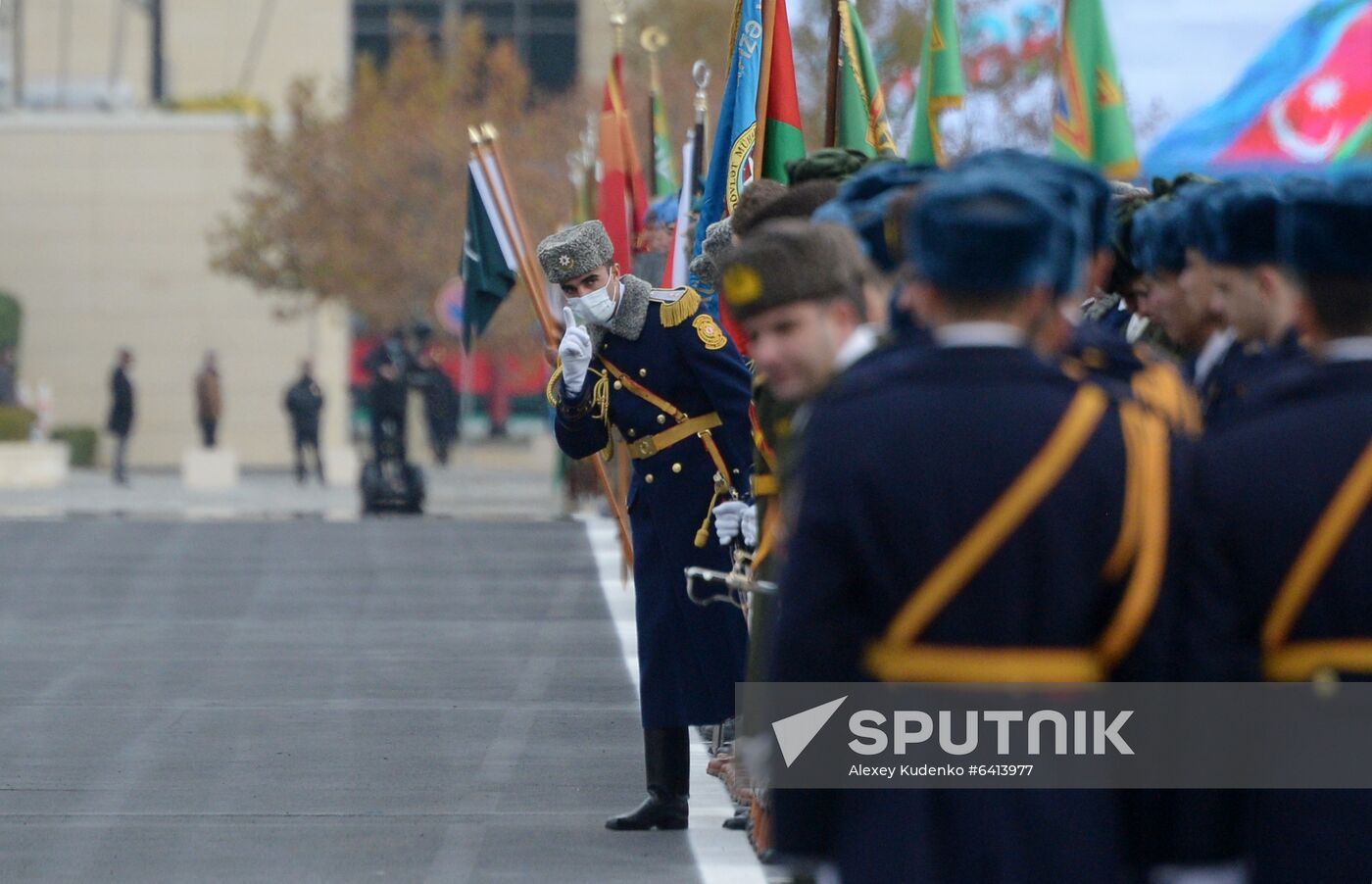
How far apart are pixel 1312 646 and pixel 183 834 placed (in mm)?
5024

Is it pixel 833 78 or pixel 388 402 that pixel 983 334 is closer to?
pixel 833 78

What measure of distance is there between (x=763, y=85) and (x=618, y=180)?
5350 millimetres

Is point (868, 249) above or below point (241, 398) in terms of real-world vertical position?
above

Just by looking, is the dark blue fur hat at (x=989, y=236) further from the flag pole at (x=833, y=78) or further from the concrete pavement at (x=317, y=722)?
the flag pole at (x=833, y=78)

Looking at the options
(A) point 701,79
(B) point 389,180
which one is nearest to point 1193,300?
(A) point 701,79

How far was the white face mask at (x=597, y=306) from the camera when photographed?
8.09 m

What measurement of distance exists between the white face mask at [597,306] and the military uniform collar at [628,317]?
3cm

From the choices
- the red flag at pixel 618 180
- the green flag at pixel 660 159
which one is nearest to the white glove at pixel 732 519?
the red flag at pixel 618 180

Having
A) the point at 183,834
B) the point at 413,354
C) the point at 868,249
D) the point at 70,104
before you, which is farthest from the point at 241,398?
the point at 868,249

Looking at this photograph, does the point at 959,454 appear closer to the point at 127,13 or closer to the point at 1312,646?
the point at 1312,646

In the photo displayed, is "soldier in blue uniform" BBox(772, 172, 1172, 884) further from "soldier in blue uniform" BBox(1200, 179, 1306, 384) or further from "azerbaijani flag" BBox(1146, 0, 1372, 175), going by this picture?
"azerbaijani flag" BBox(1146, 0, 1372, 175)

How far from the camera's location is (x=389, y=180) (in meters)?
41.7

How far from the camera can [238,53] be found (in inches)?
2072

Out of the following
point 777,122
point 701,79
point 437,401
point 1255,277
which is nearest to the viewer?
point 1255,277
